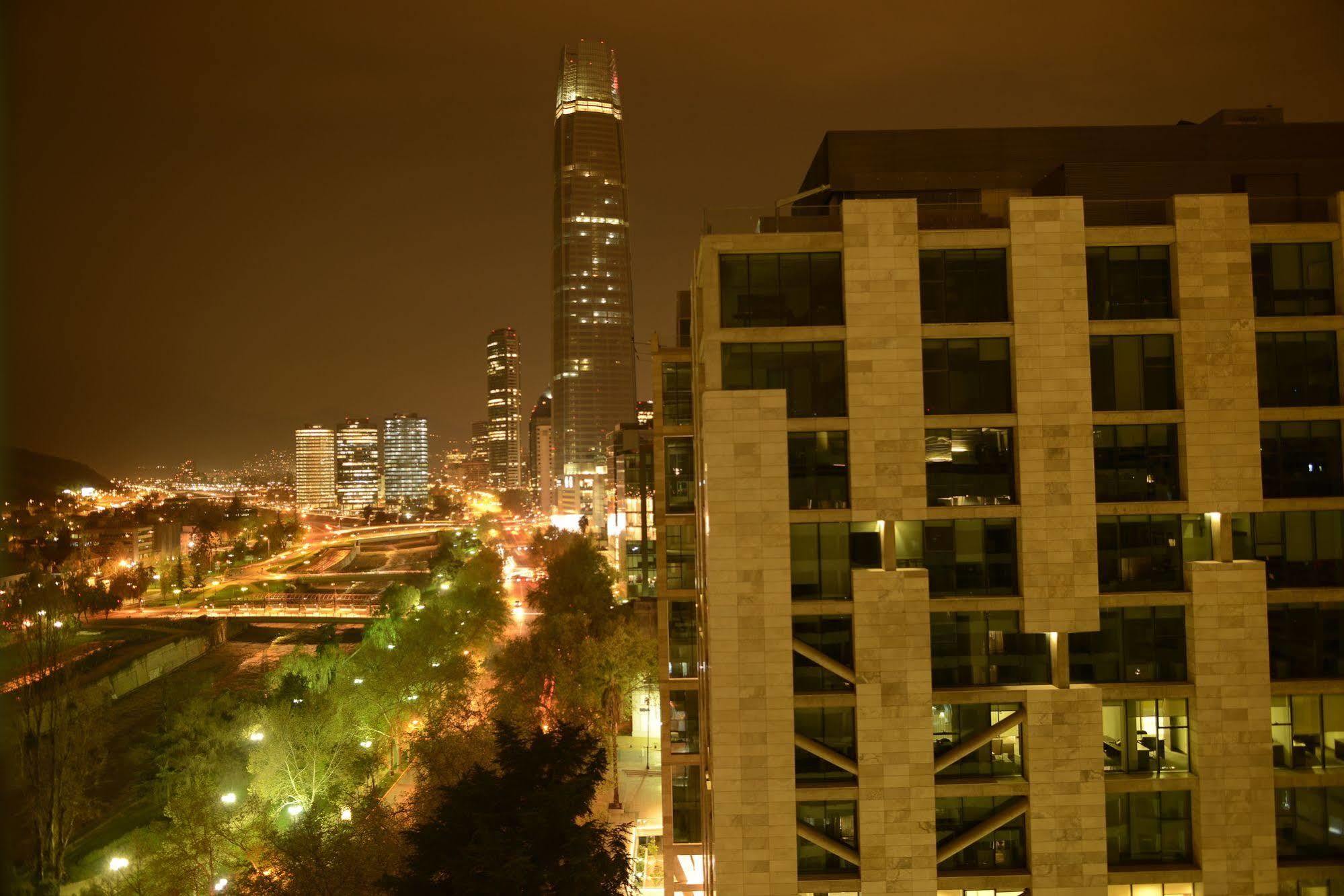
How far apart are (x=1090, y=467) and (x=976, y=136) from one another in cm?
985

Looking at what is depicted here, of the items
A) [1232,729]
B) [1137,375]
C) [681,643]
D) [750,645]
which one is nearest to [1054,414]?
[1137,375]

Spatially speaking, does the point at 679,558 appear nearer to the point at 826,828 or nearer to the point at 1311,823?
the point at 826,828

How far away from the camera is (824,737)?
18219 mm

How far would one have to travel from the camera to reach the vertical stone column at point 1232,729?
17.7 metres

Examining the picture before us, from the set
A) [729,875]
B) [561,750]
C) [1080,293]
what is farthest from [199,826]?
[1080,293]

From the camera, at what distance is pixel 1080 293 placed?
717 inches

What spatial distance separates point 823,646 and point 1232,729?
9.19 metres

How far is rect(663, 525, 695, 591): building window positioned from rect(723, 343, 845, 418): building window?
10.4 m

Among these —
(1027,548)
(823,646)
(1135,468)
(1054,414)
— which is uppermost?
(1054,414)

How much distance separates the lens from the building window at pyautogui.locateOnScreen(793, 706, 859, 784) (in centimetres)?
1817

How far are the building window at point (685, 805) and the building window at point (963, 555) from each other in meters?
12.8

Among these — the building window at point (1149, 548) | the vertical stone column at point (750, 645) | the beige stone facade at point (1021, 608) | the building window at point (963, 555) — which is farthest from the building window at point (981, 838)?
the building window at point (1149, 548)

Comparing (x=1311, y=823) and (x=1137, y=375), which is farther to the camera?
(x=1137, y=375)

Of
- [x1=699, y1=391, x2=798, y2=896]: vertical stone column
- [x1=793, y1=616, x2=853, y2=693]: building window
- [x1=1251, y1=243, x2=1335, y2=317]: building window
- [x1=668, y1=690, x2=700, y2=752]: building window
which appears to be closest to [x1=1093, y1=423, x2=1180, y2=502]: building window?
[x1=1251, y1=243, x2=1335, y2=317]: building window
